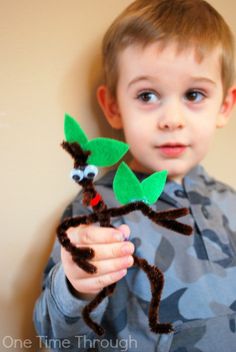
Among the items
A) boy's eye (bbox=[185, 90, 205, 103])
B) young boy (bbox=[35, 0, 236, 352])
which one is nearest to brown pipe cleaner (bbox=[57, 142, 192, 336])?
young boy (bbox=[35, 0, 236, 352])

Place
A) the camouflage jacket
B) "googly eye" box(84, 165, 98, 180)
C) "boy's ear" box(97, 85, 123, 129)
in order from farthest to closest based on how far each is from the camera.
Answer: "boy's ear" box(97, 85, 123, 129) → the camouflage jacket → "googly eye" box(84, 165, 98, 180)

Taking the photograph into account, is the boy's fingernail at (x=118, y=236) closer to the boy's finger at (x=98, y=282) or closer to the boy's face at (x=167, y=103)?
the boy's finger at (x=98, y=282)

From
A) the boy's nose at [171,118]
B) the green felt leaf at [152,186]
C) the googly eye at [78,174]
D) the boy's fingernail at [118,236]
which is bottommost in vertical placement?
the boy's fingernail at [118,236]

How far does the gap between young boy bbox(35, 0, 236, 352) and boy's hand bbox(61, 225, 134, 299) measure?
0.13 m

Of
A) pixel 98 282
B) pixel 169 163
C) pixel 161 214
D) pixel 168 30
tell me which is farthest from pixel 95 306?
pixel 168 30

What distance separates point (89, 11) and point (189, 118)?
0.26 meters

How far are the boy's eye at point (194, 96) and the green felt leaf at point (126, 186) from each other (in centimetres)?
28

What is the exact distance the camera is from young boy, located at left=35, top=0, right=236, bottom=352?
0.59 meters

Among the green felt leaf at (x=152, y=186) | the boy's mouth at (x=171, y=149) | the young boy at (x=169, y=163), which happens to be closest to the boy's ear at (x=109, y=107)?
the young boy at (x=169, y=163)

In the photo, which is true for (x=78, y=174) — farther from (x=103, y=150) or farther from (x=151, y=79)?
(x=151, y=79)

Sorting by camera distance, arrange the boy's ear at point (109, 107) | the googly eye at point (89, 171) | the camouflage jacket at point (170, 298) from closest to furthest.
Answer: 1. the googly eye at point (89, 171)
2. the camouflage jacket at point (170, 298)
3. the boy's ear at point (109, 107)

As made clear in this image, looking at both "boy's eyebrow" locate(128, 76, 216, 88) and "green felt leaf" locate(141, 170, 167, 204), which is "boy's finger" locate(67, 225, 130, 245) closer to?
"green felt leaf" locate(141, 170, 167, 204)

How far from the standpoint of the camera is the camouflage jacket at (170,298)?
0.58 meters

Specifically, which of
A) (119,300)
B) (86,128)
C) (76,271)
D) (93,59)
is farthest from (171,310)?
(93,59)
